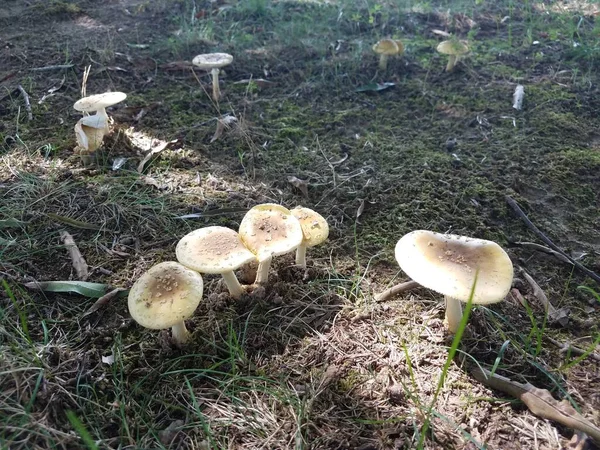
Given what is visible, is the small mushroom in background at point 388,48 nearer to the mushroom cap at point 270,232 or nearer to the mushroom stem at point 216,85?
the mushroom stem at point 216,85

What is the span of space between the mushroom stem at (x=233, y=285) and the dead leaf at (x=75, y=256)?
94 centimetres

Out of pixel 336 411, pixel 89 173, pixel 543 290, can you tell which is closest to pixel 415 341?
pixel 336 411

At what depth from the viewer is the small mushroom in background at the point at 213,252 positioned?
2.18 m

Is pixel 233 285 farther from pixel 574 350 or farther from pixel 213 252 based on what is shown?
pixel 574 350

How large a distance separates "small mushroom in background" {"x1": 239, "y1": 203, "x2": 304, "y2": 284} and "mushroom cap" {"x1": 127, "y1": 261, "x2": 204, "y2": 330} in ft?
1.14

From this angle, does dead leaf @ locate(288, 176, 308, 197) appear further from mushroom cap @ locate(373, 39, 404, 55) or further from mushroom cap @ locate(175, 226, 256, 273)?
mushroom cap @ locate(373, 39, 404, 55)

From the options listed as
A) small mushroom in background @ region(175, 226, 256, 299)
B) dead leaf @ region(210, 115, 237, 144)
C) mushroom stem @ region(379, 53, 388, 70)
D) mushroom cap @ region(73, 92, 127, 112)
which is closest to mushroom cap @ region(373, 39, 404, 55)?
mushroom stem @ region(379, 53, 388, 70)

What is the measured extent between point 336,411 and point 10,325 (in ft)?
5.81

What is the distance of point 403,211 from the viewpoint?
3344 millimetres

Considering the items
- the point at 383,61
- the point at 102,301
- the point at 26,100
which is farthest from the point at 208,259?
the point at 383,61

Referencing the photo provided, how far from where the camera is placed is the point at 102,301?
8.33 feet

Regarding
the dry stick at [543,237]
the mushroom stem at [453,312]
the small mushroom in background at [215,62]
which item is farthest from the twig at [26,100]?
the dry stick at [543,237]

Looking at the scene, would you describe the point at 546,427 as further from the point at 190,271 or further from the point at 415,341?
the point at 190,271

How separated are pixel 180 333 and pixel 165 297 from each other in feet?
0.95
